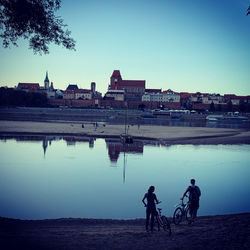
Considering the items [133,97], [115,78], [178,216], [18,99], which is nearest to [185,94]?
[133,97]

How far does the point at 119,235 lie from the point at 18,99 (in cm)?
9042

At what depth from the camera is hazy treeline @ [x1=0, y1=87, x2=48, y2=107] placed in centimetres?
8743

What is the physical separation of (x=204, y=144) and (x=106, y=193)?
2057 cm

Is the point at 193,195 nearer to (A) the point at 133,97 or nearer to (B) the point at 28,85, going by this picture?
(A) the point at 133,97

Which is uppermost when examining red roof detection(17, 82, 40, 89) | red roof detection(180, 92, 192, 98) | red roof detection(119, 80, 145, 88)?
red roof detection(119, 80, 145, 88)

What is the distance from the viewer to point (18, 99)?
295 ft

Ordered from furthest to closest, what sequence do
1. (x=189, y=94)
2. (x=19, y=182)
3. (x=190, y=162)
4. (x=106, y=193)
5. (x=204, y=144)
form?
(x=189, y=94) → (x=204, y=144) → (x=190, y=162) → (x=19, y=182) → (x=106, y=193)

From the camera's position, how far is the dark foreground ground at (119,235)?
21.8ft

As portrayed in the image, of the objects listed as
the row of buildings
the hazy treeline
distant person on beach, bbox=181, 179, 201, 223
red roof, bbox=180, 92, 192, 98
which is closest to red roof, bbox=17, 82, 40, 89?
the row of buildings

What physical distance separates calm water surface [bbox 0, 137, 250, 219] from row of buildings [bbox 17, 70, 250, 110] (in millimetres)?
87581

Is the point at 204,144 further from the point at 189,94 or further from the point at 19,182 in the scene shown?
the point at 189,94

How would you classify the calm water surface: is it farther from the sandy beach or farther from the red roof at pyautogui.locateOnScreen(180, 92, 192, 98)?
the red roof at pyautogui.locateOnScreen(180, 92, 192, 98)

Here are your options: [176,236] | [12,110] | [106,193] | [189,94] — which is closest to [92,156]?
[106,193]

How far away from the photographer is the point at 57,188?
13805 millimetres
